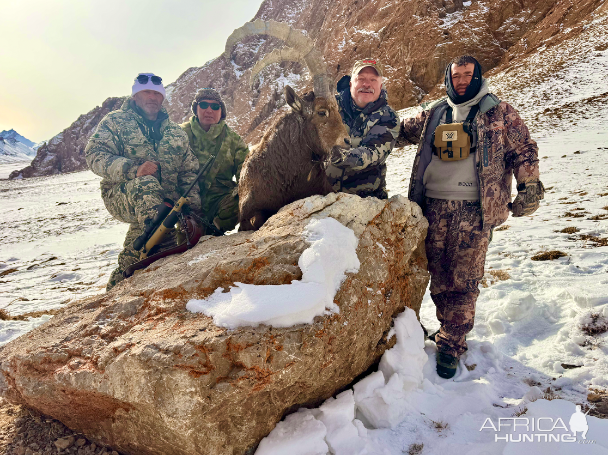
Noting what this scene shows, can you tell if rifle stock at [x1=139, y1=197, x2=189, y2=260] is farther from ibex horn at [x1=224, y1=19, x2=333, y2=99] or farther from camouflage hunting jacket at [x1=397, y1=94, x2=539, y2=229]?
camouflage hunting jacket at [x1=397, y1=94, x2=539, y2=229]

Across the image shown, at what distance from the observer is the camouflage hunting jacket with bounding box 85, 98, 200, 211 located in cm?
377

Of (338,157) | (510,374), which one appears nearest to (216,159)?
(338,157)

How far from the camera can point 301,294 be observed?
2.07 m

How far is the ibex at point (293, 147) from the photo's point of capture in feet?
11.7

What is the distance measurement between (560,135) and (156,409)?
725 inches

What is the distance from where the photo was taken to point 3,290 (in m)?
6.16

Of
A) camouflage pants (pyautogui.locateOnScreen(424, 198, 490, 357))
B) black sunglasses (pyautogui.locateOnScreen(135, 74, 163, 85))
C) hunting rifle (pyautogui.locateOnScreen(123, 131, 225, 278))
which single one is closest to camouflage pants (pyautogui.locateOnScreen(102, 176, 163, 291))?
hunting rifle (pyautogui.locateOnScreen(123, 131, 225, 278))

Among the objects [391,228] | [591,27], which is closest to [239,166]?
[391,228]

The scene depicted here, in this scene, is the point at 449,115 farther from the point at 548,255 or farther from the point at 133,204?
the point at 133,204

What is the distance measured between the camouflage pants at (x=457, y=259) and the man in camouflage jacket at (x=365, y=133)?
0.65 metres

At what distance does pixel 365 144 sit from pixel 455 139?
31.2 inches

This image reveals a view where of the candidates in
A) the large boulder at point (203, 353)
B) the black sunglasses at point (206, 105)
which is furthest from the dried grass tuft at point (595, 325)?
the black sunglasses at point (206, 105)

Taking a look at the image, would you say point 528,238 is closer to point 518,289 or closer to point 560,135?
point 518,289

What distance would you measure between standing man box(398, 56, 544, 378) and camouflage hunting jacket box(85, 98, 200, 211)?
112 inches
